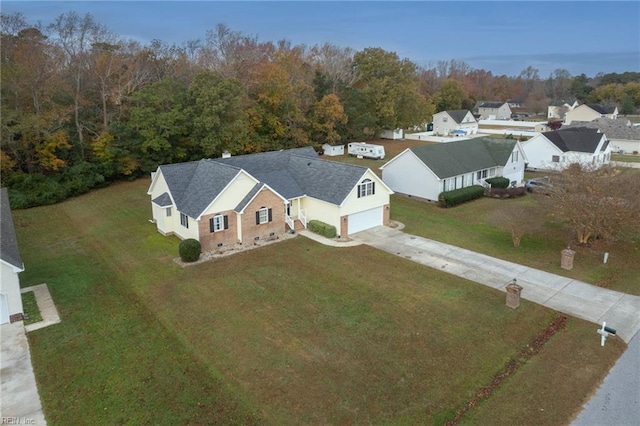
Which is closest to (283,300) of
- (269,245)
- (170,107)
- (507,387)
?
(269,245)

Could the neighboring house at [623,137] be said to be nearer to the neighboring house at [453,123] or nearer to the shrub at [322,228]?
the neighboring house at [453,123]

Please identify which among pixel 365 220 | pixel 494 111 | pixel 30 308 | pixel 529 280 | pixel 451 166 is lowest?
pixel 30 308

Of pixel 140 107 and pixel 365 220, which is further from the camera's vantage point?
pixel 140 107

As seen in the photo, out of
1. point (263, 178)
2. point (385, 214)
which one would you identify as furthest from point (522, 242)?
point (263, 178)

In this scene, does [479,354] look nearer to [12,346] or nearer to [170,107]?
[12,346]

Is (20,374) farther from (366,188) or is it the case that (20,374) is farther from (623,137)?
(623,137)
